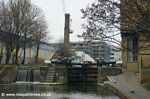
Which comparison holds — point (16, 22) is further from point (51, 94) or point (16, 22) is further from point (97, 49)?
point (51, 94)

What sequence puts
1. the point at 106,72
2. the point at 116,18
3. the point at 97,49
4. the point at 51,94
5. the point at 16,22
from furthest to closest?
1. the point at 16,22
2. the point at 106,72
3. the point at 97,49
4. the point at 51,94
5. the point at 116,18

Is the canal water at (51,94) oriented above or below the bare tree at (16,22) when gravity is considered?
below

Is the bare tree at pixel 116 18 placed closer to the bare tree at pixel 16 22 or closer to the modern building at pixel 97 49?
the modern building at pixel 97 49

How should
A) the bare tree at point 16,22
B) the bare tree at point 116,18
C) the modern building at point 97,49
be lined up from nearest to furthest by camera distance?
the bare tree at point 116,18 < the modern building at point 97,49 < the bare tree at point 16,22

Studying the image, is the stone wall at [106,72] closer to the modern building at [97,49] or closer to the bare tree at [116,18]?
the modern building at [97,49]

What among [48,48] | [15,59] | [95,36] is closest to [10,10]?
[15,59]

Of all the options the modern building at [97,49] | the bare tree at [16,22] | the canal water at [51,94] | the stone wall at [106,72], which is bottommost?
the canal water at [51,94]

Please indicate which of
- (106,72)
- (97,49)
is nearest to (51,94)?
(97,49)

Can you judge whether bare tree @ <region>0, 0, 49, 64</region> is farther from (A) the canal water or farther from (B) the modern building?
(A) the canal water

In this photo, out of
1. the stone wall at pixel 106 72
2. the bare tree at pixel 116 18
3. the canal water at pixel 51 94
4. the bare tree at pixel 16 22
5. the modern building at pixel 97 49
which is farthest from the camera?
the bare tree at pixel 16 22

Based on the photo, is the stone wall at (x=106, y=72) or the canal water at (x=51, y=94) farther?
the stone wall at (x=106, y=72)

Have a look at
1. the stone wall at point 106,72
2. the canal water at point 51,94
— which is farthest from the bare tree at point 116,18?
the stone wall at point 106,72

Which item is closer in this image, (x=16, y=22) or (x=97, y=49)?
(x=97, y=49)

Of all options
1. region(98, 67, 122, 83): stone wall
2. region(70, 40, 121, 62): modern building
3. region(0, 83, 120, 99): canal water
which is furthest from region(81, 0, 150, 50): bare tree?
region(98, 67, 122, 83): stone wall
